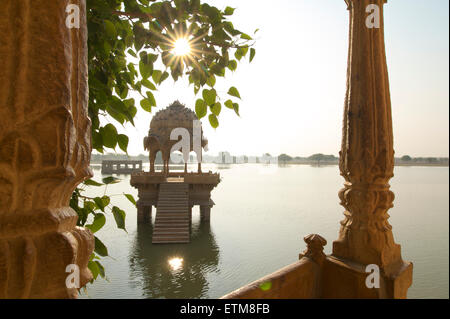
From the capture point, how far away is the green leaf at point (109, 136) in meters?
1.21

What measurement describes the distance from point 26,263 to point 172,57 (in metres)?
1.07

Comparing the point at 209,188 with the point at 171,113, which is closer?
the point at 209,188

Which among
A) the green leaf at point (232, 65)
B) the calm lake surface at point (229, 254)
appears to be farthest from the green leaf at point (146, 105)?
the calm lake surface at point (229, 254)

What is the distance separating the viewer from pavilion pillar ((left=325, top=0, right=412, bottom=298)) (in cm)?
195

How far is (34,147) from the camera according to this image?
625 mm

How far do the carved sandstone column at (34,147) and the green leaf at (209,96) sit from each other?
74 cm

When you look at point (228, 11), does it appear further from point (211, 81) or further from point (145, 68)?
point (145, 68)

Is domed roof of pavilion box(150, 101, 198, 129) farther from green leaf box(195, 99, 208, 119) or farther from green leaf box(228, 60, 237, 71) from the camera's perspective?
green leaf box(195, 99, 208, 119)

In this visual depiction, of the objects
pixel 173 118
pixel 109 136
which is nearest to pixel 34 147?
pixel 109 136

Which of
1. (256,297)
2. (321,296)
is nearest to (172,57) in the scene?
(256,297)

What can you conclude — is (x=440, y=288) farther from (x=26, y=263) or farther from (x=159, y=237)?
(x=26, y=263)

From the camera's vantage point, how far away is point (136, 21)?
4.43 ft

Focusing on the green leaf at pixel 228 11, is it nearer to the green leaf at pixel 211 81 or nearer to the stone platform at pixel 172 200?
the green leaf at pixel 211 81

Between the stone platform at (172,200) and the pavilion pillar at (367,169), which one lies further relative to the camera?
the stone platform at (172,200)
